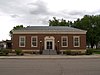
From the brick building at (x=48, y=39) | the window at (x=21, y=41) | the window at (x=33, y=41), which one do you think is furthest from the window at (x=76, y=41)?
the window at (x=21, y=41)

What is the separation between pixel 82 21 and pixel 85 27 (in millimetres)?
2684

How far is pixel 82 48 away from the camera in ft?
172

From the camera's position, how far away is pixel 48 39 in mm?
52500

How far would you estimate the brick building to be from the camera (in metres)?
52.2

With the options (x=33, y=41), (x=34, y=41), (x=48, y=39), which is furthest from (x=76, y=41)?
(x=33, y=41)

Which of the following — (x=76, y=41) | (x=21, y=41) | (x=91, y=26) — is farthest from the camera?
(x=91, y=26)

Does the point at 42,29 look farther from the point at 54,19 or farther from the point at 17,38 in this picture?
the point at 54,19

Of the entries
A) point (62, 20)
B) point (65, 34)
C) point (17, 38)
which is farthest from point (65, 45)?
point (62, 20)
